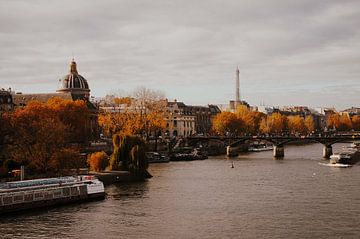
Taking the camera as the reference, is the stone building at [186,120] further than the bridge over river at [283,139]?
Yes

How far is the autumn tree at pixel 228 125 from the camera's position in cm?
13425

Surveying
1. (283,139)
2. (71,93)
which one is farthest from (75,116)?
(283,139)

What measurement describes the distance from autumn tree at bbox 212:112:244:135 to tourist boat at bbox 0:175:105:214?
284 feet

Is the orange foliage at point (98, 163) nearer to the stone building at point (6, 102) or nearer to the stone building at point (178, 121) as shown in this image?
the stone building at point (6, 102)

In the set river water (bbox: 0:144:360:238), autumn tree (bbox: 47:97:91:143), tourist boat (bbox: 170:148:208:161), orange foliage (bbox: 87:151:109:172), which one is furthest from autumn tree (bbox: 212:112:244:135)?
orange foliage (bbox: 87:151:109:172)

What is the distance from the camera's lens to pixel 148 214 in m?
39.5

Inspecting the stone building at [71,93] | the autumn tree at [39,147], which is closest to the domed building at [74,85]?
the stone building at [71,93]

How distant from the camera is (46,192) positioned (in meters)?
43.5

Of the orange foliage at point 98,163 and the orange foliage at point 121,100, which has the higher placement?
the orange foliage at point 121,100

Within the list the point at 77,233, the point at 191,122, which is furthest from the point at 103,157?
the point at 191,122

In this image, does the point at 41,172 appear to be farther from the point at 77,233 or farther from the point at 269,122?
the point at 269,122

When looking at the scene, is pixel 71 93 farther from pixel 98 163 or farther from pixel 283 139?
pixel 98 163

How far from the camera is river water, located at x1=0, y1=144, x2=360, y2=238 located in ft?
112

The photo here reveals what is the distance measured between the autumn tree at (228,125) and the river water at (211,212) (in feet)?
243
